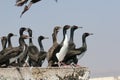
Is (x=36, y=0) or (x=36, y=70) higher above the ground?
(x=36, y=0)

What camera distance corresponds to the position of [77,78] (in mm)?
8477

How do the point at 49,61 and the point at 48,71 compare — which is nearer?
the point at 48,71

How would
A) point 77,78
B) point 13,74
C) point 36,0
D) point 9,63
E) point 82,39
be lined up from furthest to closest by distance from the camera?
point 82,39 → point 9,63 → point 77,78 → point 13,74 → point 36,0

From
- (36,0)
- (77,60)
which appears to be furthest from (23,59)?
(36,0)

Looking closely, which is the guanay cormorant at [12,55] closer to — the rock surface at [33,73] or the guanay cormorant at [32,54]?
the guanay cormorant at [32,54]

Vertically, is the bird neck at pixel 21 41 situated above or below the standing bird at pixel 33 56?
above

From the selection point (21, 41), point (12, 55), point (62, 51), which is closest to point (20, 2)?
point (12, 55)

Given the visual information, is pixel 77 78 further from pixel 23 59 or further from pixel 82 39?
pixel 82 39

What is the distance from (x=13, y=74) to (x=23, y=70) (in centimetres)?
22

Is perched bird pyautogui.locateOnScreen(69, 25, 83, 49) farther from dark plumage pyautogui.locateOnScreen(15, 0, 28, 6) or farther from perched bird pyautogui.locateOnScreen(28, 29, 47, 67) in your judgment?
dark plumage pyautogui.locateOnScreen(15, 0, 28, 6)

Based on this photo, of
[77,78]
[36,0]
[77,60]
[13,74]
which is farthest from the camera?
[77,60]

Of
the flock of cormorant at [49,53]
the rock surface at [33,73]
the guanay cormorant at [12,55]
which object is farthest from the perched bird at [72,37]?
the rock surface at [33,73]

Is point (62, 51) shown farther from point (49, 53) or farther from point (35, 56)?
point (35, 56)

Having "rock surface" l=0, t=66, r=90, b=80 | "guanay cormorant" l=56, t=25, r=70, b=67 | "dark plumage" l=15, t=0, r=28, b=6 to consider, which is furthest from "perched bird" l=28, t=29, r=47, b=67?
"dark plumage" l=15, t=0, r=28, b=6
